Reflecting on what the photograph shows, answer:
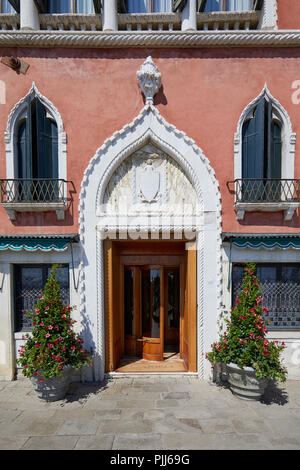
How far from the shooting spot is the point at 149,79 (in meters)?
5.61

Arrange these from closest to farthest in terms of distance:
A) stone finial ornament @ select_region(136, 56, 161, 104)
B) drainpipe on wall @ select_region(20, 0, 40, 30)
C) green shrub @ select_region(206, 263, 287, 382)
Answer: green shrub @ select_region(206, 263, 287, 382) < stone finial ornament @ select_region(136, 56, 161, 104) < drainpipe on wall @ select_region(20, 0, 40, 30)

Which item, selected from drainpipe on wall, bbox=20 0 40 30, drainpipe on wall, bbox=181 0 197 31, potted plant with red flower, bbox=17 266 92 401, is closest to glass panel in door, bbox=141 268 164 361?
potted plant with red flower, bbox=17 266 92 401

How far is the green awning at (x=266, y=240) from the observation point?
537 centimetres

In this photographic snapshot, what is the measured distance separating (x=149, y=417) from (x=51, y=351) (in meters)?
2.19

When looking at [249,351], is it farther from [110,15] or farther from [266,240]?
[110,15]

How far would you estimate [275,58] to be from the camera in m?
5.77

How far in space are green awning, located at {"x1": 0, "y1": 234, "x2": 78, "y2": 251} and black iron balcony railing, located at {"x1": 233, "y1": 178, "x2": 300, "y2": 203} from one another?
13.1 feet

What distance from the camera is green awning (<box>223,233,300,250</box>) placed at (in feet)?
17.6

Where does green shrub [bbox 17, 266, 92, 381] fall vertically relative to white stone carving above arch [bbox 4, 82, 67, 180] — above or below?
below

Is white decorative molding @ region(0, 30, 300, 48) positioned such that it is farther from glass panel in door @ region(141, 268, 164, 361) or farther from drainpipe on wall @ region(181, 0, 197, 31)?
glass panel in door @ region(141, 268, 164, 361)

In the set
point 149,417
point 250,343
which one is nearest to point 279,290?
point 250,343

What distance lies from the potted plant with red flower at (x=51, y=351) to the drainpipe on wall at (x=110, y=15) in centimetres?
580

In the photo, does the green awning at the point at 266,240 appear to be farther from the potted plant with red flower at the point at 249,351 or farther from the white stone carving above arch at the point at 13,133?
the white stone carving above arch at the point at 13,133

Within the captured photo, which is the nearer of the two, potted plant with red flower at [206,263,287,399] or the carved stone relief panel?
potted plant with red flower at [206,263,287,399]
